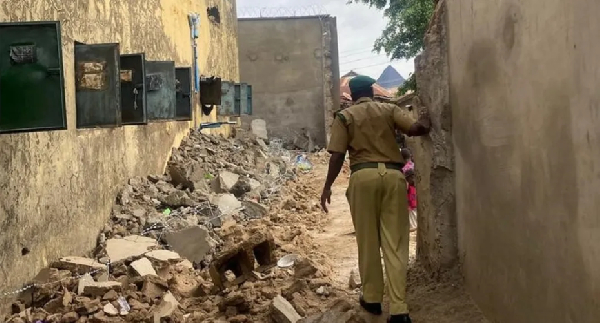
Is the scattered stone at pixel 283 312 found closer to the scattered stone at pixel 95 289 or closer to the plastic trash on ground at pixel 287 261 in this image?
the plastic trash on ground at pixel 287 261

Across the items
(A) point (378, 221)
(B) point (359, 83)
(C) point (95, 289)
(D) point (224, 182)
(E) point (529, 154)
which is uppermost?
(B) point (359, 83)

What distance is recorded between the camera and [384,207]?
4.00 metres

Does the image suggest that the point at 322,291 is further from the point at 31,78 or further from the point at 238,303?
the point at 31,78

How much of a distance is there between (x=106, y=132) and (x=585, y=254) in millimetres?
5806

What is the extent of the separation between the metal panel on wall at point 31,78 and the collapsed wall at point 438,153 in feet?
8.11

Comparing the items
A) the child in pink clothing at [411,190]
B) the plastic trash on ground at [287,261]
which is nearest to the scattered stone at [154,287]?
the plastic trash on ground at [287,261]

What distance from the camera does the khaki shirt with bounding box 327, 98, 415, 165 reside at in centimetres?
405

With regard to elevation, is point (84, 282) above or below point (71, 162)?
below

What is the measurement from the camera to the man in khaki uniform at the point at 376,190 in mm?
3982

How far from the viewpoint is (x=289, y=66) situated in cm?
2130

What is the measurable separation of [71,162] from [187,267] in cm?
150

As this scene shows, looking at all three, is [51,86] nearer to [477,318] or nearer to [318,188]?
[477,318]

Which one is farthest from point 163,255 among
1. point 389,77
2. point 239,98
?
point 389,77

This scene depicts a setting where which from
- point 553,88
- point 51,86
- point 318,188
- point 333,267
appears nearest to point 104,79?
point 51,86
